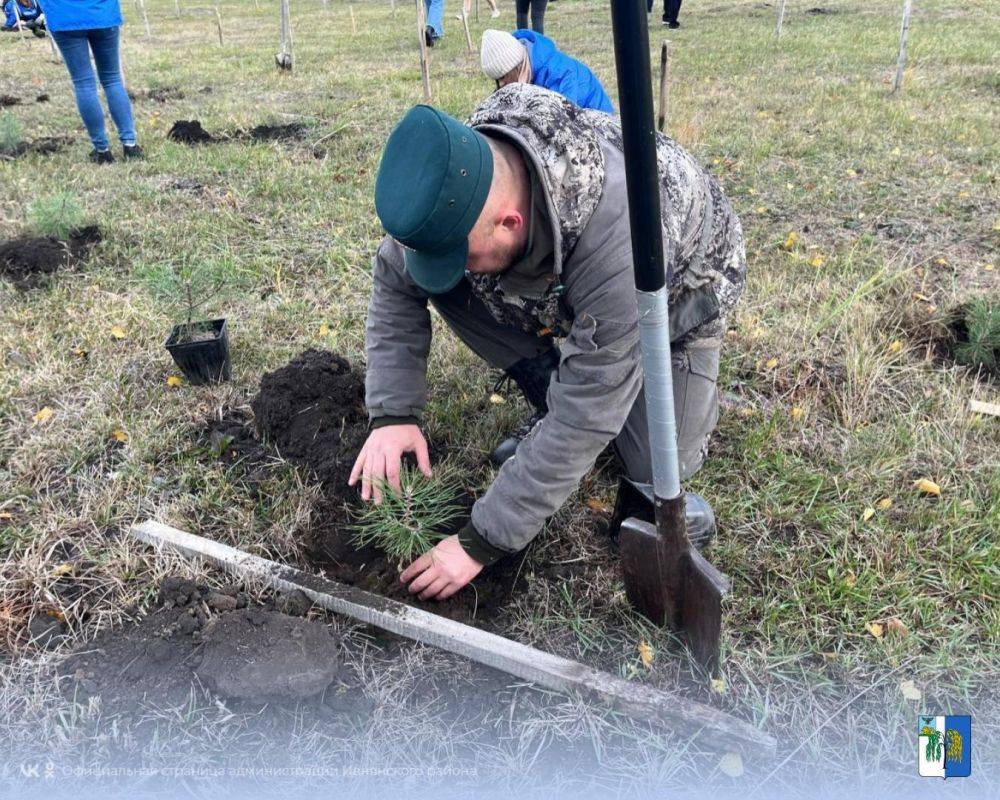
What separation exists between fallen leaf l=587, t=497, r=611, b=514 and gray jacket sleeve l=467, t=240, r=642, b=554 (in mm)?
556

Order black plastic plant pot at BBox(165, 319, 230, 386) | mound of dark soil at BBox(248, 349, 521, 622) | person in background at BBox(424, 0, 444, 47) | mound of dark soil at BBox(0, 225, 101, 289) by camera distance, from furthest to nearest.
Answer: person in background at BBox(424, 0, 444, 47) → mound of dark soil at BBox(0, 225, 101, 289) → black plastic plant pot at BBox(165, 319, 230, 386) → mound of dark soil at BBox(248, 349, 521, 622)

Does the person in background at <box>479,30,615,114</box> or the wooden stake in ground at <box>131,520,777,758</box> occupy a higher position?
the person in background at <box>479,30,615,114</box>

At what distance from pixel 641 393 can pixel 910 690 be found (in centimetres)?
111

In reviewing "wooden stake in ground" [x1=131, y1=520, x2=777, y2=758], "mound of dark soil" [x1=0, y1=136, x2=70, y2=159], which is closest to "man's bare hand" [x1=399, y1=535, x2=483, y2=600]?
"wooden stake in ground" [x1=131, y1=520, x2=777, y2=758]

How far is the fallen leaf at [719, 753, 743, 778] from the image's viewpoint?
5.53 feet

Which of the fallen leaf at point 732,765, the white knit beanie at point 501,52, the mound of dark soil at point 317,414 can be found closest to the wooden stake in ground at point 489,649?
the fallen leaf at point 732,765

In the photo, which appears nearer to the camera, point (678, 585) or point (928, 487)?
point (678, 585)

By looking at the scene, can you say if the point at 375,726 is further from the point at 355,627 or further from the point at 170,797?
the point at 170,797

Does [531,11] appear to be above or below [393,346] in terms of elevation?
above

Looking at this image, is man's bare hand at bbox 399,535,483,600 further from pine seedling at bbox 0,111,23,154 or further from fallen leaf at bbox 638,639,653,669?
pine seedling at bbox 0,111,23,154

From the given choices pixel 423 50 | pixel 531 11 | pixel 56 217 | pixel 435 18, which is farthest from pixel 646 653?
pixel 435 18

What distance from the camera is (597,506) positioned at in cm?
245

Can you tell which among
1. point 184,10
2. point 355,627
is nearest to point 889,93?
point 355,627

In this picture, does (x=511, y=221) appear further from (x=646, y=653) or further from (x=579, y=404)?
(x=646, y=653)
